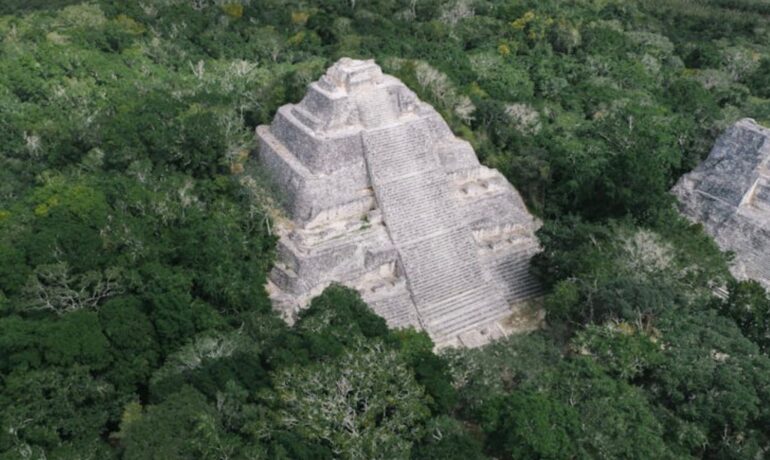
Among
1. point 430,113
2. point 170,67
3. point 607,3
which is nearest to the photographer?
point 430,113

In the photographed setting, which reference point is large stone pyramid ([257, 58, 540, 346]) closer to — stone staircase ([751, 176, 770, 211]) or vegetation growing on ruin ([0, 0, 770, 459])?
vegetation growing on ruin ([0, 0, 770, 459])

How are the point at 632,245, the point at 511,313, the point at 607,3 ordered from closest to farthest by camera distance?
the point at 632,245
the point at 511,313
the point at 607,3

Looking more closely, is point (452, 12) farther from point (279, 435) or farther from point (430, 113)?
point (279, 435)

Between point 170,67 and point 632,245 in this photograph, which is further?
point 170,67

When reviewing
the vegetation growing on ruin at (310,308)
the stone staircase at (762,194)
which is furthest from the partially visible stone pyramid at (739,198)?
the vegetation growing on ruin at (310,308)

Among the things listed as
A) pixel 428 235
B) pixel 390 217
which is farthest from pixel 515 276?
pixel 390 217

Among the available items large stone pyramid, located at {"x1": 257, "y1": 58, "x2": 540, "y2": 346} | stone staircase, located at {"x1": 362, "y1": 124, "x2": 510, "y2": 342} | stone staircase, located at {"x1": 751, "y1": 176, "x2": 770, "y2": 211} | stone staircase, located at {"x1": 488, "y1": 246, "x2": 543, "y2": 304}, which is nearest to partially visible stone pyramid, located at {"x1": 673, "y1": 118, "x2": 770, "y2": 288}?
stone staircase, located at {"x1": 751, "y1": 176, "x2": 770, "y2": 211}

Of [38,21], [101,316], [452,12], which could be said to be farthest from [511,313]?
[38,21]
